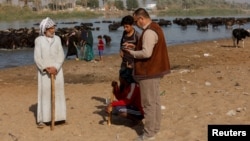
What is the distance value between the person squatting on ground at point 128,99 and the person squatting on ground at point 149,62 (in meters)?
0.49

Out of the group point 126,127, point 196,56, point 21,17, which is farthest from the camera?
point 21,17

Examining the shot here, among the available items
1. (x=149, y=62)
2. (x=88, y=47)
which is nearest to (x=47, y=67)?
(x=149, y=62)

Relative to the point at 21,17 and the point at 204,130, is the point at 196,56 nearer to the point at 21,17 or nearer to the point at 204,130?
the point at 204,130

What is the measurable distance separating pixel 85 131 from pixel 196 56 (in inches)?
398

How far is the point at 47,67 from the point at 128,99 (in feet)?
3.97

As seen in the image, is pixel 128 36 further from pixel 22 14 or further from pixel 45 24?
pixel 22 14

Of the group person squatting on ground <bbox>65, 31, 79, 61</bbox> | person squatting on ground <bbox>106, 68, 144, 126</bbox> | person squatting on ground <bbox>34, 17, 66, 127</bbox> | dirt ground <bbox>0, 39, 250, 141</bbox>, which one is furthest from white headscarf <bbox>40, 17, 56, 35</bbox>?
person squatting on ground <bbox>65, 31, 79, 61</bbox>

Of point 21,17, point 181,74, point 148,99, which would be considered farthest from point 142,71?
point 21,17

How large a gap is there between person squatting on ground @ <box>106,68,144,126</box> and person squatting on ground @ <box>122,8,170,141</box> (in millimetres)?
487

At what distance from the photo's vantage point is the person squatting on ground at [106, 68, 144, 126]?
558 cm

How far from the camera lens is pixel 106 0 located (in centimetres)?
14375

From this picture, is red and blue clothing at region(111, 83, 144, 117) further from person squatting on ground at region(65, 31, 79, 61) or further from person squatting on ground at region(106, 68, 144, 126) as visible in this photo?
person squatting on ground at region(65, 31, 79, 61)

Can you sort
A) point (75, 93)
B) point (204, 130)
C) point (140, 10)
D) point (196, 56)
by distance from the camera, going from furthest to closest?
point (196, 56) < point (75, 93) < point (204, 130) < point (140, 10)

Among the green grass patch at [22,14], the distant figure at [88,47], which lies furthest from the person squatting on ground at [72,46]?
the green grass patch at [22,14]
